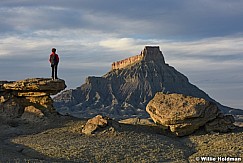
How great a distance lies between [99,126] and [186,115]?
5.06 metres

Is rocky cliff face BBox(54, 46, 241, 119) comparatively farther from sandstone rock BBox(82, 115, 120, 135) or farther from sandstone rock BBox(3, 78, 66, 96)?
sandstone rock BBox(82, 115, 120, 135)

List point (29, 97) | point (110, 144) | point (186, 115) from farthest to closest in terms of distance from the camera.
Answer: point (29, 97), point (186, 115), point (110, 144)

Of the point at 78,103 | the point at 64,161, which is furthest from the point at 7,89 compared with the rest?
the point at 78,103

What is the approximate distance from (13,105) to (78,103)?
97.6 m

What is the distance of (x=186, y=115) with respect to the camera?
2498 centimetres

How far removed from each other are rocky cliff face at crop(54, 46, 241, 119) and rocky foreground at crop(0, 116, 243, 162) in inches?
3503

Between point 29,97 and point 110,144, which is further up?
point 29,97

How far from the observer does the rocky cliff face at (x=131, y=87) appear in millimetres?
124431

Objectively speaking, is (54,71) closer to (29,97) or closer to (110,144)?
(29,97)

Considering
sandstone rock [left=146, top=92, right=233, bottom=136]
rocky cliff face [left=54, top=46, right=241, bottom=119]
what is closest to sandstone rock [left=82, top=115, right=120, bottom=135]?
sandstone rock [left=146, top=92, right=233, bottom=136]

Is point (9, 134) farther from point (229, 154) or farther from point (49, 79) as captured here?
point (229, 154)

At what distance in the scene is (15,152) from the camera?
69.8ft

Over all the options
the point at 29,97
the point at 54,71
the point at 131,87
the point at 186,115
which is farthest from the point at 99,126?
the point at 131,87

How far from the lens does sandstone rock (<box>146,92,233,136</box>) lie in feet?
82.7
